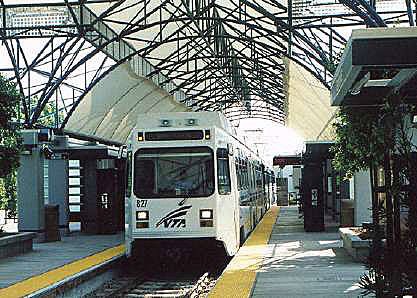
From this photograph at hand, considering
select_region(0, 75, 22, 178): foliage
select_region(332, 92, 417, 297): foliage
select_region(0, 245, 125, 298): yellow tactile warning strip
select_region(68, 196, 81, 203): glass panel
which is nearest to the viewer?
select_region(332, 92, 417, 297): foliage

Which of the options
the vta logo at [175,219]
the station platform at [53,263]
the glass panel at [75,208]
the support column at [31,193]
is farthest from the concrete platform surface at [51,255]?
the vta logo at [175,219]

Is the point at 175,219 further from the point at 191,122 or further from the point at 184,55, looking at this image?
the point at 184,55

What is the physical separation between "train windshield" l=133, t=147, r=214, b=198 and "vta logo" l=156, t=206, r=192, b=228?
0.29m

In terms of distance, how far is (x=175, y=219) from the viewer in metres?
16.0

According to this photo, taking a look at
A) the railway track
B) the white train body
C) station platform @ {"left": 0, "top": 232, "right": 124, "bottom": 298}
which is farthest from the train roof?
the railway track

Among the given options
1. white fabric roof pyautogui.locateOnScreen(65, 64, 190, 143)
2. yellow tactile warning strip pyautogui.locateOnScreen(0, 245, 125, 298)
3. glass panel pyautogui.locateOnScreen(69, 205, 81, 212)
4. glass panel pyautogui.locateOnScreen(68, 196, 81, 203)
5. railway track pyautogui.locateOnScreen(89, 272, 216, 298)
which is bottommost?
railway track pyautogui.locateOnScreen(89, 272, 216, 298)

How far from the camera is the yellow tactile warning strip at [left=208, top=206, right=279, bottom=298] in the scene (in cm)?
1166

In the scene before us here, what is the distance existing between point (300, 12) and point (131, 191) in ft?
42.0

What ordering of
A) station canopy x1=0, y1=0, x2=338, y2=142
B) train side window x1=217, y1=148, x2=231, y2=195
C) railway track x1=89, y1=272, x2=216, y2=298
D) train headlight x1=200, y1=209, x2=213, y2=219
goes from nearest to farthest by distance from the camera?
railway track x1=89, y1=272, x2=216, y2=298
train headlight x1=200, y1=209, x2=213, y2=219
train side window x1=217, y1=148, x2=231, y2=195
station canopy x1=0, y1=0, x2=338, y2=142

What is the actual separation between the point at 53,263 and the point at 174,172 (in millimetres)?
3404

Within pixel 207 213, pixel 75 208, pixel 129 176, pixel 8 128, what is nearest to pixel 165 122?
pixel 129 176

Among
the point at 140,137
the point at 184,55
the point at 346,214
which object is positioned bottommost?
the point at 346,214

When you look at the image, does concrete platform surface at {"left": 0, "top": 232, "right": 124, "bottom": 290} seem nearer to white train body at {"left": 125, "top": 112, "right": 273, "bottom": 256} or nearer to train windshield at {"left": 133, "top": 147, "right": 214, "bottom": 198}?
white train body at {"left": 125, "top": 112, "right": 273, "bottom": 256}

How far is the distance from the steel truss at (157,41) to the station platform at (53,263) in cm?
453
